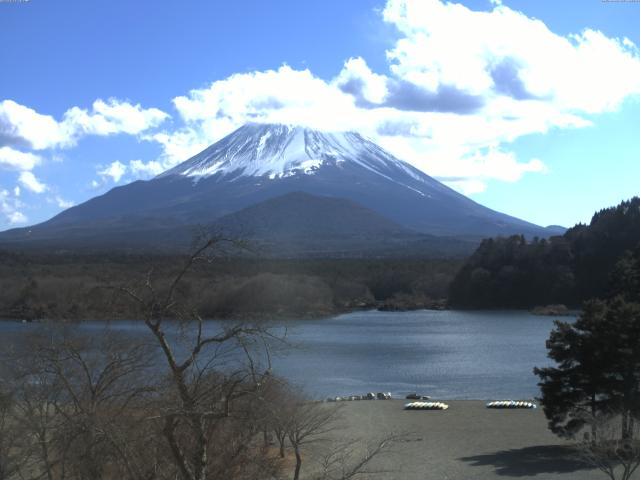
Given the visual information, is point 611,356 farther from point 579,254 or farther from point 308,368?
point 579,254

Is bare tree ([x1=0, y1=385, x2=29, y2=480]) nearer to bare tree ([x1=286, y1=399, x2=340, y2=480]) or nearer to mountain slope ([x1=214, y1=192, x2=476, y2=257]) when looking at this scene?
bare tree ([x1=286, y1=399, x2=340, y2=480])

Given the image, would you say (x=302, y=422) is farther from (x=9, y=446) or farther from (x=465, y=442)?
(x=9, y=446)

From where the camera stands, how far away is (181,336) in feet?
15.8

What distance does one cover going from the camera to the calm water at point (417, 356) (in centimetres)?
2255

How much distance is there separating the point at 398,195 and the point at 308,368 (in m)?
95.4

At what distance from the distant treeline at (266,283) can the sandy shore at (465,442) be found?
6.35 m

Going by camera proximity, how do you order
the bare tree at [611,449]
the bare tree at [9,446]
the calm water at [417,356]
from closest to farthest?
the bare tree at [9,446], the bare tree at [611,449], the calm water at [417,356]

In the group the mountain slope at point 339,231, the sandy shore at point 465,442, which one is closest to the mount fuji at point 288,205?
the mountain slope at point 339,231

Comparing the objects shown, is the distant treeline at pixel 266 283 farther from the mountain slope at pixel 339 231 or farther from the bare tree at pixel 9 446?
the mountain slope at pixel 339 231

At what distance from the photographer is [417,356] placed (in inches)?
1166

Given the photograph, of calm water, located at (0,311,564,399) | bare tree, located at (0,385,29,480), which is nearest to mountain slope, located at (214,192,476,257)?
Result: calm water, located at (0,311,564,399)

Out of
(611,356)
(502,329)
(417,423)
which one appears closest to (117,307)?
(611,356)

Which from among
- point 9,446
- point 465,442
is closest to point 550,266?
point 465,442

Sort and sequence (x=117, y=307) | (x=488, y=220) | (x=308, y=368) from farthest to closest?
1. (x=488, y=220)
2. (x=308, y=368)
3. (x=117, y=307)
